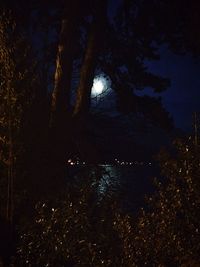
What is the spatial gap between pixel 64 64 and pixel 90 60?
2.44 feet

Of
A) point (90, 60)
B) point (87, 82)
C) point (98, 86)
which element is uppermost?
point (90, 60)

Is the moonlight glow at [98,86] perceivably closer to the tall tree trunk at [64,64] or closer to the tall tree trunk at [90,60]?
the tall tree trunk at [90,60]

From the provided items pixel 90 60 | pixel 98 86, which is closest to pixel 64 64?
pixel 90 60

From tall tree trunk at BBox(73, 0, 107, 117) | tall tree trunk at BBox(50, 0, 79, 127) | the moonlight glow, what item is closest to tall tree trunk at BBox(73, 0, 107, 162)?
tall tree trunk at BBox(73, 0, 107, 117)

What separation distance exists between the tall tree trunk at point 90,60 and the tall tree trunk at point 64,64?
1.21 feet

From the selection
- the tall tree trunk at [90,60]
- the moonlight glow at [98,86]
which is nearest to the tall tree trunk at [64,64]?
the tall tree trunk at [90,60]

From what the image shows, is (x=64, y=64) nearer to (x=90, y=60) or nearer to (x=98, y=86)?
(x=90, y=60)

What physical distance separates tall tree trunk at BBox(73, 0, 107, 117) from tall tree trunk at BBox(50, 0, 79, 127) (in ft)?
1.21

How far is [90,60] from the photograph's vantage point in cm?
1330

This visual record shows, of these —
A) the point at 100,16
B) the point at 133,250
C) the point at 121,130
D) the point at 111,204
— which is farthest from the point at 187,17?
the point at 133,250

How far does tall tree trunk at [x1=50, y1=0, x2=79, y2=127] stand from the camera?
12.9 m

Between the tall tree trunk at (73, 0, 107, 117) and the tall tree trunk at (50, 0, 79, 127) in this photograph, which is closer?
the tall tree trunk at (50, 0, 79, 127)

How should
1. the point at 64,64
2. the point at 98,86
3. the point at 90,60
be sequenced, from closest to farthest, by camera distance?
the point at 64,64 < the point at 90,60 < the point at 98,86

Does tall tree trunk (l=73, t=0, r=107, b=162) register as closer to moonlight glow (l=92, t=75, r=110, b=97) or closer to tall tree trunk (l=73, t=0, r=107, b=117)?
tall tree trunk (l=73, t=0, r=107, b=117)
